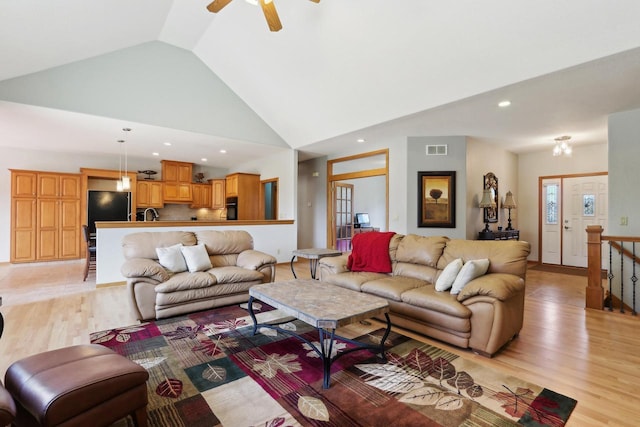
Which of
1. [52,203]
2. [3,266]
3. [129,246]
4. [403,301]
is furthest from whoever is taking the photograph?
[52,203]

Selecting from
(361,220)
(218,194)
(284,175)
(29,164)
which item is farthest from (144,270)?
(361,220)

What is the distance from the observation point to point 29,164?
6.86m

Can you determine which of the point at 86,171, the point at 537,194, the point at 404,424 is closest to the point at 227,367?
the point at 404,424

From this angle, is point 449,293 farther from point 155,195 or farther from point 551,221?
point 155,195

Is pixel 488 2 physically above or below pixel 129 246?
above

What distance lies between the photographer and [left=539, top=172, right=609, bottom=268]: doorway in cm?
638

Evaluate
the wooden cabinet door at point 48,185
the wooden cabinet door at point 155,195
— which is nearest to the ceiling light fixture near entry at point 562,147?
the wooden cabinet door at point 155,195

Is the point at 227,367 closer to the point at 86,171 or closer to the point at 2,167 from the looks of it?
the point at 86,171

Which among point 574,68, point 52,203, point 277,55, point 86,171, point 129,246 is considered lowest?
point 129,246

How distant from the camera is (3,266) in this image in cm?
646

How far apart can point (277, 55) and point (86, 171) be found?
572 centimetres

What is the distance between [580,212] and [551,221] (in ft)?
1.81

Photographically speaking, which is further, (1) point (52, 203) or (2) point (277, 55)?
(1) point (52, 203)

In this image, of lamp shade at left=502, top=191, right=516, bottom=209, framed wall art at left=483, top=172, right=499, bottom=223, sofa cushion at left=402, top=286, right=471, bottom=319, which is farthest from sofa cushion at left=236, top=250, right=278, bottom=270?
lamp shade at left=502, top=191, right=516, bottom=209
